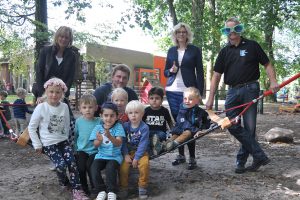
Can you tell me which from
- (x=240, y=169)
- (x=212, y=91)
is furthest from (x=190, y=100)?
(x=240, y=169)

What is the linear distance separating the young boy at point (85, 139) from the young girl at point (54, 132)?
88 millimetres

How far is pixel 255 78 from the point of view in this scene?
14.4 ft

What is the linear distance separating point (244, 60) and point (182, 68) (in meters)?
0.77

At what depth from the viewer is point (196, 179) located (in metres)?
4.30

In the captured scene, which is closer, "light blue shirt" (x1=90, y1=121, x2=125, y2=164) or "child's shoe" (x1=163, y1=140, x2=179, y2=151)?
"light blue shirt" (x1=90, y1=121, x2=125, y2=164)

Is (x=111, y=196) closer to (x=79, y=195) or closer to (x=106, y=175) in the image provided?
(x=106, y=175)

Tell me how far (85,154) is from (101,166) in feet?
0.96

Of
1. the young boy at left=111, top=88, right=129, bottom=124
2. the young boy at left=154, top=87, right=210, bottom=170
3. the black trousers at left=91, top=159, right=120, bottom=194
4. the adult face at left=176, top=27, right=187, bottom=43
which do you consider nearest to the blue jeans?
the young boy at left=154, top=87, right=210, bottom=170

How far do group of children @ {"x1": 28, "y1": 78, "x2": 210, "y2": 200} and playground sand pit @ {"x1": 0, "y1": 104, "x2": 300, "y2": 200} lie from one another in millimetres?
238

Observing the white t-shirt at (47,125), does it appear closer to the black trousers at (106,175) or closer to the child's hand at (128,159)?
the black trousers at (106,175)

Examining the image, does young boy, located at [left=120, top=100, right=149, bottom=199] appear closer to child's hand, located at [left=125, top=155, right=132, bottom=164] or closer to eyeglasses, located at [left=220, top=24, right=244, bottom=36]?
child's hand, located at [left=125, top=155, right=132, bottom=164]

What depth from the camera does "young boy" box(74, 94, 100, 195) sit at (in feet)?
12.8

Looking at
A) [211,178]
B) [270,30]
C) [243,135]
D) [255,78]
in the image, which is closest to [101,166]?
[211,178]

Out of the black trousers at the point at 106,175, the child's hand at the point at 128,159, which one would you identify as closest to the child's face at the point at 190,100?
the child's hand at the point at 128,159
